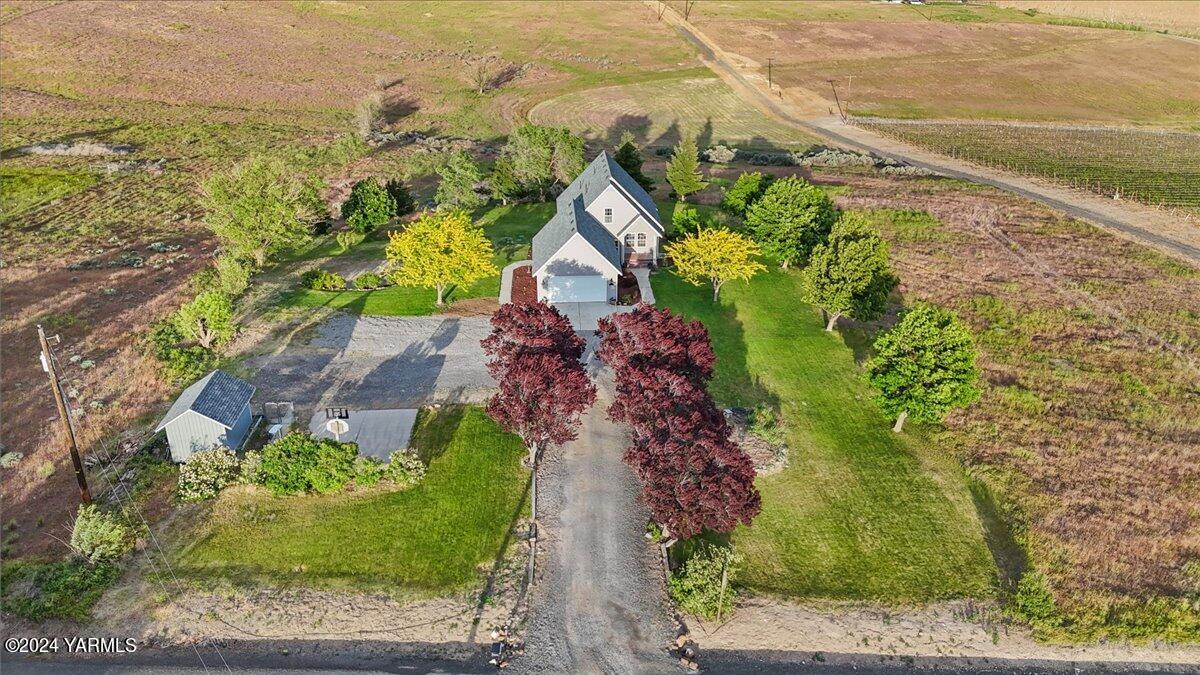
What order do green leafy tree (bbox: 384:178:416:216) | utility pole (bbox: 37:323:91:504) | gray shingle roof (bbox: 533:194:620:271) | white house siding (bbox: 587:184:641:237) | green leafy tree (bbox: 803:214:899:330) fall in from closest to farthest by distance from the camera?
utility pole (bbox: 37:323:91:504) → green leafy tree (bbox: 803:214:899:330) → gray shingle roof (bbox: 533:194:620:271) → white house siding (bbox: 587:184:641:237) → green leafy tree (bbox: 384:178:416:216)

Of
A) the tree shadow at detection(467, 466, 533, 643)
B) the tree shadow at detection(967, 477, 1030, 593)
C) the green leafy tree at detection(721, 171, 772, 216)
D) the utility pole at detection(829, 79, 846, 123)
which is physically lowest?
the tree shadow at detection(967, 477, 1030, 593)

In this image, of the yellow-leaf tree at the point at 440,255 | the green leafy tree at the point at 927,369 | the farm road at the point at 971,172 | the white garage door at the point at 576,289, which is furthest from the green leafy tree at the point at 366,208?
the farm road at the point at 971,172

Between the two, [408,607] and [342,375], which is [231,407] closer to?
[342,375]

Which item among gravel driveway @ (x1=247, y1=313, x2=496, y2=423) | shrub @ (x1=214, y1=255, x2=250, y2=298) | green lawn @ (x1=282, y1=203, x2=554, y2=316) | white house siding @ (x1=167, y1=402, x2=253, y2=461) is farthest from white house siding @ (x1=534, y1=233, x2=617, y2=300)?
white house siding @ (x1=167, y1=402, x2=253, y2=461)

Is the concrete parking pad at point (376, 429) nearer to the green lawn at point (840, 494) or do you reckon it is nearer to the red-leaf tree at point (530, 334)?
the red-leaf tree at point (530, 334)

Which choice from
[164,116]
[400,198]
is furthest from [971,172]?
[164,116]

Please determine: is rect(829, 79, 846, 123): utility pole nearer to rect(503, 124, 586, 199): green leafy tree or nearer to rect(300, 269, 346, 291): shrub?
rect(503, 124, 586, 199): green leafy tree

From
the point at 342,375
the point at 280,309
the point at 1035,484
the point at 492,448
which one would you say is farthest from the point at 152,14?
the point at 1035,484
